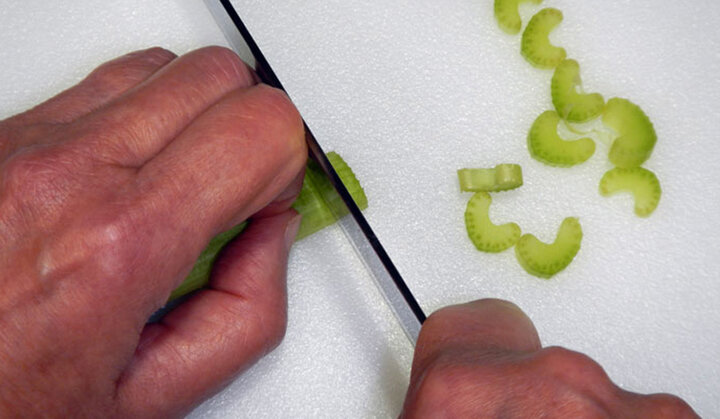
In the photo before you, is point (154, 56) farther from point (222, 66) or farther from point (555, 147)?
point (555, 147)

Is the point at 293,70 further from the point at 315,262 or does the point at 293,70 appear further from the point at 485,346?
the point at 485,346

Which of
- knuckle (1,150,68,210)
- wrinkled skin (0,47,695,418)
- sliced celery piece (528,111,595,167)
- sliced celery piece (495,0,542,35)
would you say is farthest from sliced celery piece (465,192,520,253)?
knuckle (1,150,68,210)

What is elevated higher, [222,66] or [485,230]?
[222,66]

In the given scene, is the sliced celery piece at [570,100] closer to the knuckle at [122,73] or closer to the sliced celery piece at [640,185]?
the sliced celery piece at [640,185]

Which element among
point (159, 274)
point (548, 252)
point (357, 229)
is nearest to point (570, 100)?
point (548, 252)

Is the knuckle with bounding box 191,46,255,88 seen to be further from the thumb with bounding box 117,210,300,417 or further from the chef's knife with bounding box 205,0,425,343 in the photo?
the thumb with bounding box 117,210,300,417

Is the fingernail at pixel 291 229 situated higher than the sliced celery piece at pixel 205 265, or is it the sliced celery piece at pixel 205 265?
the sliced celery piece at pixel 205 265

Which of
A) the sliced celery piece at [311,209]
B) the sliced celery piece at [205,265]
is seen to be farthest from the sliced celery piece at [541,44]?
the sliced celery piece at [205,265]
